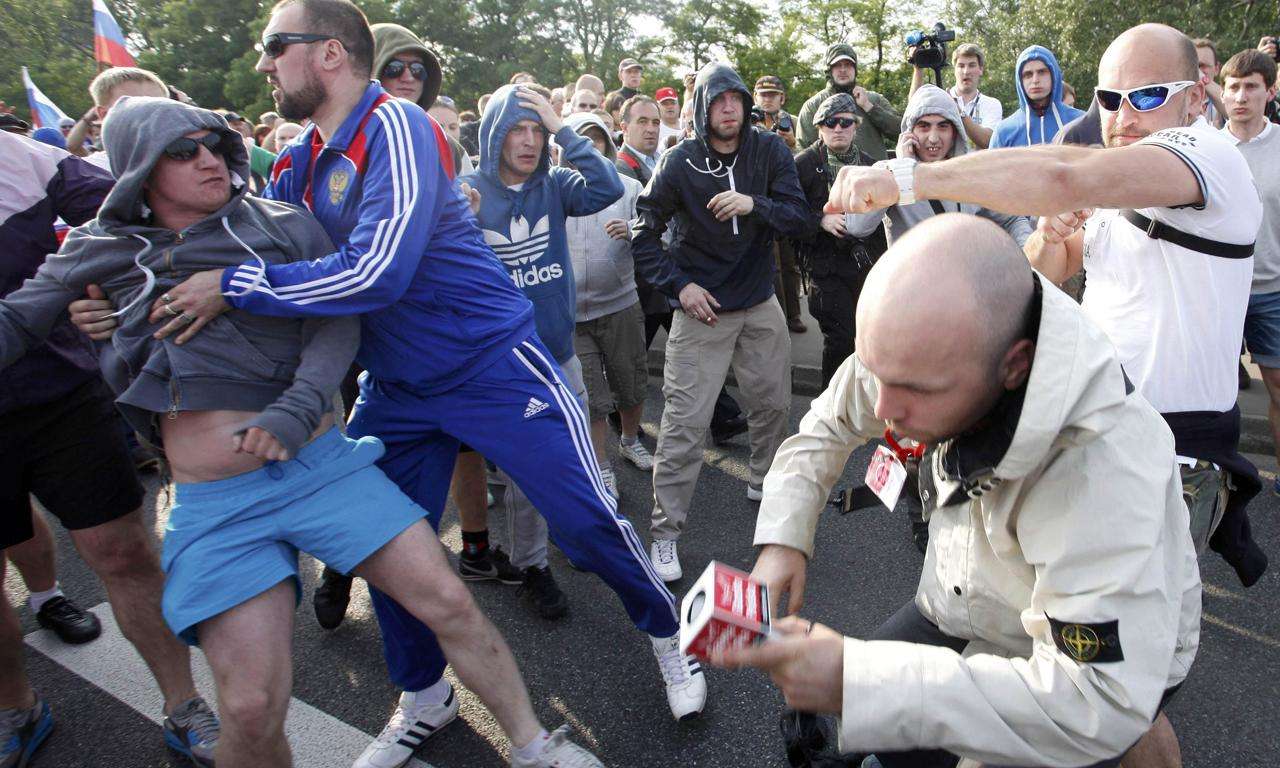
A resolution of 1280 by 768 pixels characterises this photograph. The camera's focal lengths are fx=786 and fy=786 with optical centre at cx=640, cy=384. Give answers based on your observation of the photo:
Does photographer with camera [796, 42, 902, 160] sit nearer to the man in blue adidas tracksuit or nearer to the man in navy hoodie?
the man in navy hoodie

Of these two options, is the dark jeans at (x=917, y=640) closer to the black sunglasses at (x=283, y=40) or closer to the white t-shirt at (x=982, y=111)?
the black sunglasses at (x=283, y=40)

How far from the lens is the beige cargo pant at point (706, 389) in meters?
3.56

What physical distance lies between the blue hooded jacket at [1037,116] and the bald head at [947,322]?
490cm

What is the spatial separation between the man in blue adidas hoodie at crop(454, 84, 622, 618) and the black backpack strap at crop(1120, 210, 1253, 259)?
2110 mm

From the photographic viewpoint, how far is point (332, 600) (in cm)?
326

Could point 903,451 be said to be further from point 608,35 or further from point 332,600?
point 608,35

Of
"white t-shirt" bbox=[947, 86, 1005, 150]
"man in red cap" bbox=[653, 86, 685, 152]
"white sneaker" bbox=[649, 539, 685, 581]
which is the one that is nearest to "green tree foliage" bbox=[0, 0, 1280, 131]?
"white t-shirt" bbox=[947, 86, 1005, 150]

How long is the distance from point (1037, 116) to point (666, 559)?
4.26 m

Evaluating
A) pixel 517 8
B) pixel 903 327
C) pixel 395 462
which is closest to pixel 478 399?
pixel 395 462

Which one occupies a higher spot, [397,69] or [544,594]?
[397,69]

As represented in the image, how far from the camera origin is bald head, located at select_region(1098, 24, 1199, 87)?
6.79 feet

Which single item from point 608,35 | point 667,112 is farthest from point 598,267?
point 608,35

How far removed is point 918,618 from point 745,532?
78.5 inches

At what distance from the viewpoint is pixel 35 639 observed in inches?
132
